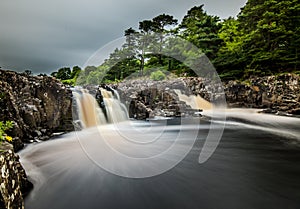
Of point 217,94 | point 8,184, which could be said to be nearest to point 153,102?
point 217,94

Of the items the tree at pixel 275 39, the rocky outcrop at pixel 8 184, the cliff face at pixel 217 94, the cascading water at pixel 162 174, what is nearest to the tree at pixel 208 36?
the tree at pixel 275 39

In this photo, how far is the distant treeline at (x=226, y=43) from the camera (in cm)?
1320

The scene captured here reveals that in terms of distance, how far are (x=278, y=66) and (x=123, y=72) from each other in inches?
645

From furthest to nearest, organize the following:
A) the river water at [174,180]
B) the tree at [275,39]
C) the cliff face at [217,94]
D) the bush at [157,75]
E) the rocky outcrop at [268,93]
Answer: the bush at [157,75] → the tree at [275,39] → the cliff face at [217,94] → the rocky outcrop at [268,93] → the river water at [174,180]

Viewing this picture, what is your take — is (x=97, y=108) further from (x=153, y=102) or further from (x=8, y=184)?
(x=8, y=184)

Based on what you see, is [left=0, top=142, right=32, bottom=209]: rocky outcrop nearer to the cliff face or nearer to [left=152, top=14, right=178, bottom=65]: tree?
the cliff face

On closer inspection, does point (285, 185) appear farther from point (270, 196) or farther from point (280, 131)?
point (280, 131)

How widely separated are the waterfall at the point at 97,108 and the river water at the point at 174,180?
292 cm

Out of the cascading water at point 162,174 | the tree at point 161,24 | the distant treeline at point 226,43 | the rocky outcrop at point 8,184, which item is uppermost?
the tree at point 161,24

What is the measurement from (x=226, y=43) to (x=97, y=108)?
14620mm

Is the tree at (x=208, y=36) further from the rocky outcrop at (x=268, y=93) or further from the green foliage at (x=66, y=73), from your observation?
the green foliage at (x=66, y=73)

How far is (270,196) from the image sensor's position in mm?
2646

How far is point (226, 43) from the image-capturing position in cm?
1783

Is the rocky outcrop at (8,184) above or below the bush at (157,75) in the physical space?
below
